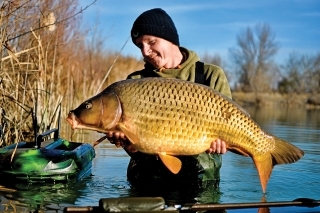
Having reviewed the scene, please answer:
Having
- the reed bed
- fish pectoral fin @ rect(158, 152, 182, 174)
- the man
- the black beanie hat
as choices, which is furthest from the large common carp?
the reed bed

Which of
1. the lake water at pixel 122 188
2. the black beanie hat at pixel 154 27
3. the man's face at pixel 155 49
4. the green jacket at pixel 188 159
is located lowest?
the lake water at pixel 122 188

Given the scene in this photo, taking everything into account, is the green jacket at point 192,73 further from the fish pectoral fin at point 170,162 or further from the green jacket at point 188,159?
the fish pectoral fin at point 170,162

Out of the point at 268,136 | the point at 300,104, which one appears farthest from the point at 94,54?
the point at 300,104

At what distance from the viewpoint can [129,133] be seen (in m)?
3.45

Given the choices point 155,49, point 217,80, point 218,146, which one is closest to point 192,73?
point 217,80

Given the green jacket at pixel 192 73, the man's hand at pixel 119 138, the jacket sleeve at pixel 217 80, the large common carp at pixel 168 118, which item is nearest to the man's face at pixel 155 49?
the green jacket at pixel 192 73

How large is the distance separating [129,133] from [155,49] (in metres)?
1.00

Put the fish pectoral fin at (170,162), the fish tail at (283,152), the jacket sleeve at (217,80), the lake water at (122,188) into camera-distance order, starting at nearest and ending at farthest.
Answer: the fish pectoral fin at (170,162)
the fish tail at (283,152)
the lake water at (122,188)
the jacket sleeve at (217,80)

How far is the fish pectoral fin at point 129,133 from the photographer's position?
3.45 m

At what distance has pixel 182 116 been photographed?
11.4 ft

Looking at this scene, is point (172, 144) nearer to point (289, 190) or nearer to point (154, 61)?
point (154, 61)

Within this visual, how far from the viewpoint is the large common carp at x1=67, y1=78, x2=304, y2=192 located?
344cm

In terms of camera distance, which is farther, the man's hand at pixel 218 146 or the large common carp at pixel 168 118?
the man's hand at pixel 218 146

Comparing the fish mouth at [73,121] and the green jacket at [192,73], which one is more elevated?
the green jacket at [192,73]
